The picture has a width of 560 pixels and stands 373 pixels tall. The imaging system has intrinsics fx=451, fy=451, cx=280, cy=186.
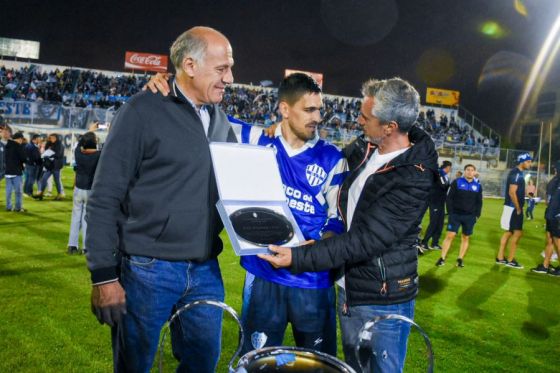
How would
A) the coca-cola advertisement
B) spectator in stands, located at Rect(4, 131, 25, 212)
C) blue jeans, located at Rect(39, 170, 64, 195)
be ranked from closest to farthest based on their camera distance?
1. spectator in stands, located at Rect(4, 131, 25, 212)
2. blue jeans, located at Rect(39, 170, 64, 195)
3. the coca-cola advertisement

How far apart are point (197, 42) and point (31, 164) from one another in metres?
14.0

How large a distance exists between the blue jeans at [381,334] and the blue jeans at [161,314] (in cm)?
76

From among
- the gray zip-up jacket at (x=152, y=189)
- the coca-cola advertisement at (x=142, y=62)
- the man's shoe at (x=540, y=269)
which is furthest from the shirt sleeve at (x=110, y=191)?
the coca-cola advertisement at (x=142, y=62)

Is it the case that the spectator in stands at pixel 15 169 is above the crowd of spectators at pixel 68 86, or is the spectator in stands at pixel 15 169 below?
below

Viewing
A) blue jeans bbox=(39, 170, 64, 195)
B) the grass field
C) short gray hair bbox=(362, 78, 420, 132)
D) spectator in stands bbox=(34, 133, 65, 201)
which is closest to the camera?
short gray hair bbox=(362, 78, 420, 132)

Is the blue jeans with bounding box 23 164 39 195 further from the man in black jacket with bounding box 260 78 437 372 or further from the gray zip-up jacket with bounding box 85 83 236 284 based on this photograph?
the man in black jacket with bounding box 260 78 437 372

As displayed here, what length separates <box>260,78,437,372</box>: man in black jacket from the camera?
7.32 ft

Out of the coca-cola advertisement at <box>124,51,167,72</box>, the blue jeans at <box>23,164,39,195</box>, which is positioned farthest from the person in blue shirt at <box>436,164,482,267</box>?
the coca-cola advertisement at <box>124,51,167,72</box>

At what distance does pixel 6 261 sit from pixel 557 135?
2647 inches

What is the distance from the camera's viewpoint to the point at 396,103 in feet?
7.64

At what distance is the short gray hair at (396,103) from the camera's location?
92.0 inches

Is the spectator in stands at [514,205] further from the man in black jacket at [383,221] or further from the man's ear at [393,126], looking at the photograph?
the man's ear at [393,126]

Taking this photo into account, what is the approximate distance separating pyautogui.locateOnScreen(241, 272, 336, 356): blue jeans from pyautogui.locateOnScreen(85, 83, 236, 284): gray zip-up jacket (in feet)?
1.54

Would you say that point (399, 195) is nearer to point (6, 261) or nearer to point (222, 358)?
point (222, 358)
